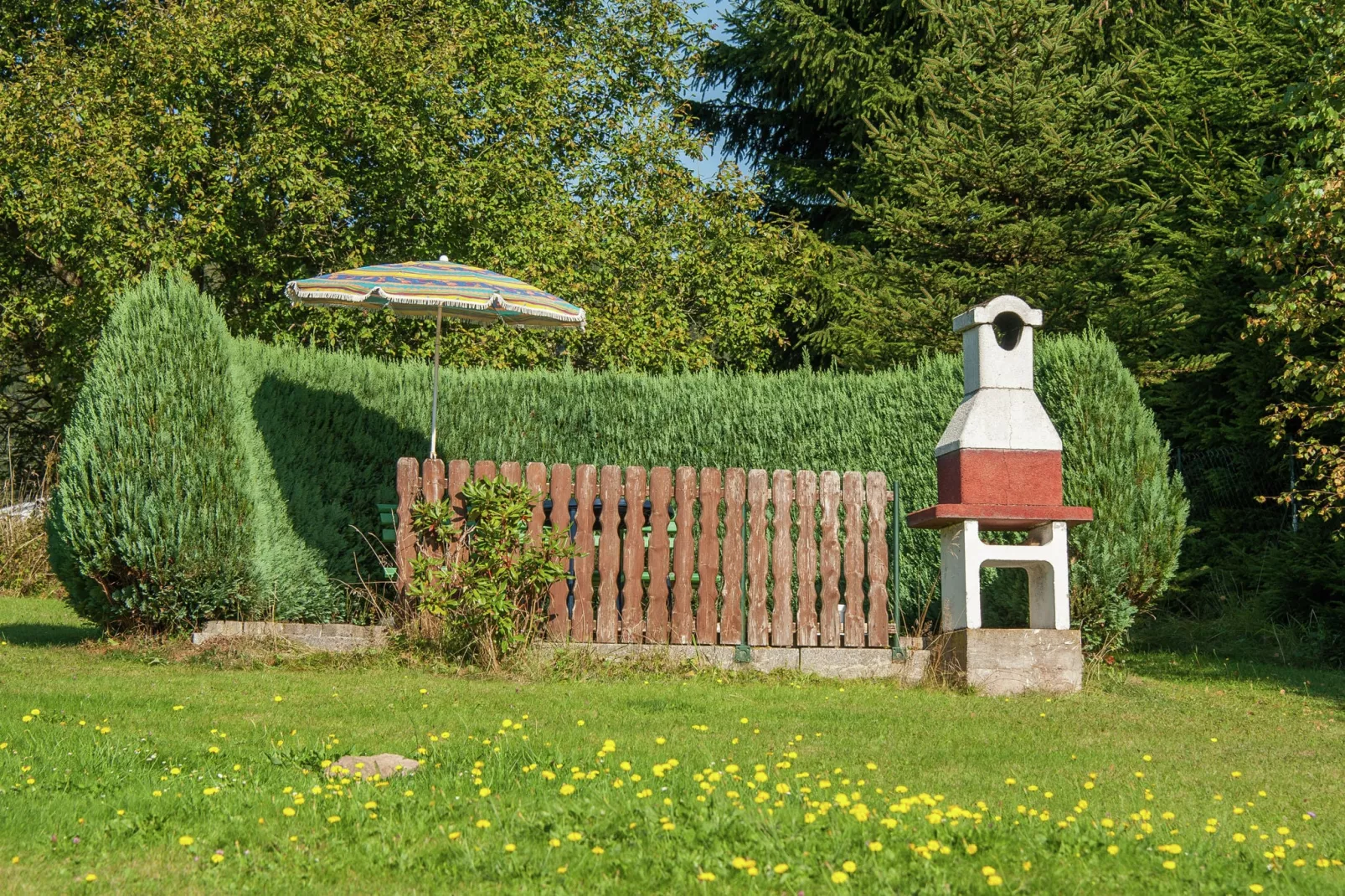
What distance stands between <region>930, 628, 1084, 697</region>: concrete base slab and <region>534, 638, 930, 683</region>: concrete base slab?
517 mm

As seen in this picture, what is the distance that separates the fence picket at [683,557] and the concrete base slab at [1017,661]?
6.02 feet

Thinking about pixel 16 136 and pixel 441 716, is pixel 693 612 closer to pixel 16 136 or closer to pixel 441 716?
pixel 441 716

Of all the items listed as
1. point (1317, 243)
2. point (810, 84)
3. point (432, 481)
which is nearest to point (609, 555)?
point (432, 481)

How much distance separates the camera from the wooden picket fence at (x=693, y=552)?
8805 mm

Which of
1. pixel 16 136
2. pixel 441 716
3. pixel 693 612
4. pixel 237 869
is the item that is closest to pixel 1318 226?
pixel 693 612

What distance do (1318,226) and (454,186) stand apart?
10.5m

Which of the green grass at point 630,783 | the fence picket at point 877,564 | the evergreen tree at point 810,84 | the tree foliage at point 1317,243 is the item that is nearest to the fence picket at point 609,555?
the green grass at point 630,783

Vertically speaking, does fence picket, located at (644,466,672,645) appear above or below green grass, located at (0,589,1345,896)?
above

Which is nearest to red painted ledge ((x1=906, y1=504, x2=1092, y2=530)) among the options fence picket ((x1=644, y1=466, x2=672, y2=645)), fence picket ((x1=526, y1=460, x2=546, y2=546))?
fence picket ((x1=644, y1=466, x2=672, y2=645))

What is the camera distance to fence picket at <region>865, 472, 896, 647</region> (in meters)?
8.88

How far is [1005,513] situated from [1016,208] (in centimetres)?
705

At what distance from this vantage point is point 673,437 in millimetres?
10539

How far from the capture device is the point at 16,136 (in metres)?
15.3

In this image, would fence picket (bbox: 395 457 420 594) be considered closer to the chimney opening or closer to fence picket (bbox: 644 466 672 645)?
fence picket (bbox: 644 466 672 645)
